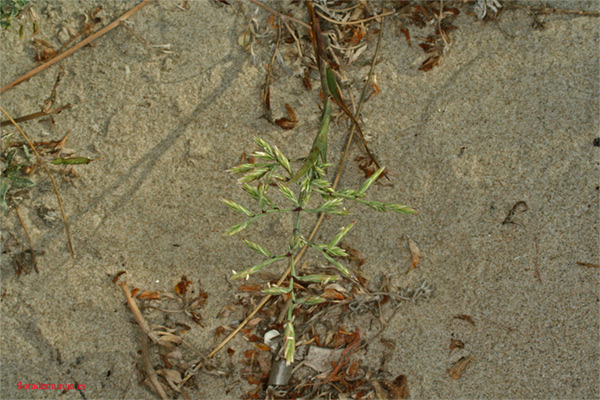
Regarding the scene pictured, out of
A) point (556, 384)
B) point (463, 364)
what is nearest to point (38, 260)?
point (463, 364)

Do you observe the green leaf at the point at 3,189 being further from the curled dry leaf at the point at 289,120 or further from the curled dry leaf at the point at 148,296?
the curled dry leaf at the point at 289,120

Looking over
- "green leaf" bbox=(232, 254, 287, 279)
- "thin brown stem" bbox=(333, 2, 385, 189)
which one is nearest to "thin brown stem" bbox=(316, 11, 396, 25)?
"thin brown stem" bbox=(333, 2, 385, 189)

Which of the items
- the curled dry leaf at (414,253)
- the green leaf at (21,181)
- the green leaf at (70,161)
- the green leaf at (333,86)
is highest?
the green leaf at (333,86)

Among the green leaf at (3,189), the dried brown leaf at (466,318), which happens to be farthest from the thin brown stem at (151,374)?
the dried brown leaf at (466,318)

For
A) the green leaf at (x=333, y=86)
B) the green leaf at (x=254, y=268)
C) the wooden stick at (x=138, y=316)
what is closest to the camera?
the green leaf at (x=254, y=268)

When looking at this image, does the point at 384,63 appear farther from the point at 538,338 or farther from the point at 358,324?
the point at 538,338

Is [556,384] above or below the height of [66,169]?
below

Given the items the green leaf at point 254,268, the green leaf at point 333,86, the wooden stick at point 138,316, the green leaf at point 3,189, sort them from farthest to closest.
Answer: the wooden stick at point 138,316 < the green leaf at point 3,189 < the green leaf at point 333,86 < the green leaf at point 254,268

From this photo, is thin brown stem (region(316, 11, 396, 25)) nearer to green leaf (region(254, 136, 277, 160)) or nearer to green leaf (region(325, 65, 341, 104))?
green leaf (region(325, 65, 341, 104))

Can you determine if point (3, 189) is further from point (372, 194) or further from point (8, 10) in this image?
point (372, 194)
